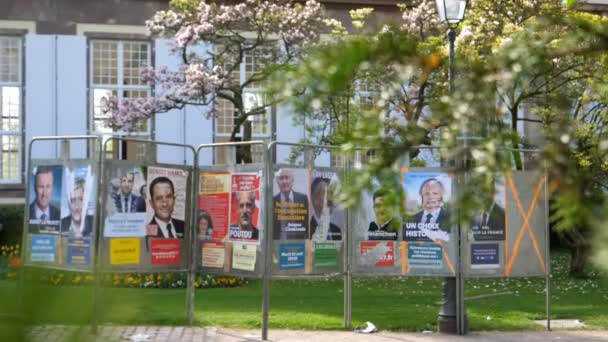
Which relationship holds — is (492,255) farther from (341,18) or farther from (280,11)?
(341,18)

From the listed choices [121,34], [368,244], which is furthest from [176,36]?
[368,244]

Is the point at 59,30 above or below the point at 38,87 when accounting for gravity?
above

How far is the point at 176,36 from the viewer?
729 inches

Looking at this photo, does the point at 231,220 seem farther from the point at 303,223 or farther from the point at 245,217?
the point at 303,223

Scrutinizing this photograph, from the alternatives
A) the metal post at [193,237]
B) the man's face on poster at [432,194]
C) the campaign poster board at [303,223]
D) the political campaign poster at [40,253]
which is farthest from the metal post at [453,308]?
the political campaign poster at [40,253]

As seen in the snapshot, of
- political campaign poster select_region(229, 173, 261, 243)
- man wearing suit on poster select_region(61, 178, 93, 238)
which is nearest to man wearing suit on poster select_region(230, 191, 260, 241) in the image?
political campaign poster select_region(229, 173, 261, 243)

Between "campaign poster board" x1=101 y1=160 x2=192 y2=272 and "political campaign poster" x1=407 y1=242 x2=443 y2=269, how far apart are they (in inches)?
92.5

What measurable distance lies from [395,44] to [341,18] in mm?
21658

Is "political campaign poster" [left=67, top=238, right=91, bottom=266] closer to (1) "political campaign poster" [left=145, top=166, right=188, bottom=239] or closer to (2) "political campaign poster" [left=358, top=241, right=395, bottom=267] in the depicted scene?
(1) "political campaign poster" [left=145, top=166, right=188, bottom=239]

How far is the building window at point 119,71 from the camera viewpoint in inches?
848

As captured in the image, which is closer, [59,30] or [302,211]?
[302,211]

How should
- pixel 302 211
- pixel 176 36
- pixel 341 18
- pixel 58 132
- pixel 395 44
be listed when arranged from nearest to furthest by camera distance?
pixel 395 44 < pixel 302 211 < pixel 176 36 < pixel 58 132 < pixel 341 18

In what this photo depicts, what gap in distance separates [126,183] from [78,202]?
522 millimetres

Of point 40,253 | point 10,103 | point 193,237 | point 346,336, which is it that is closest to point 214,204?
point 193,237
